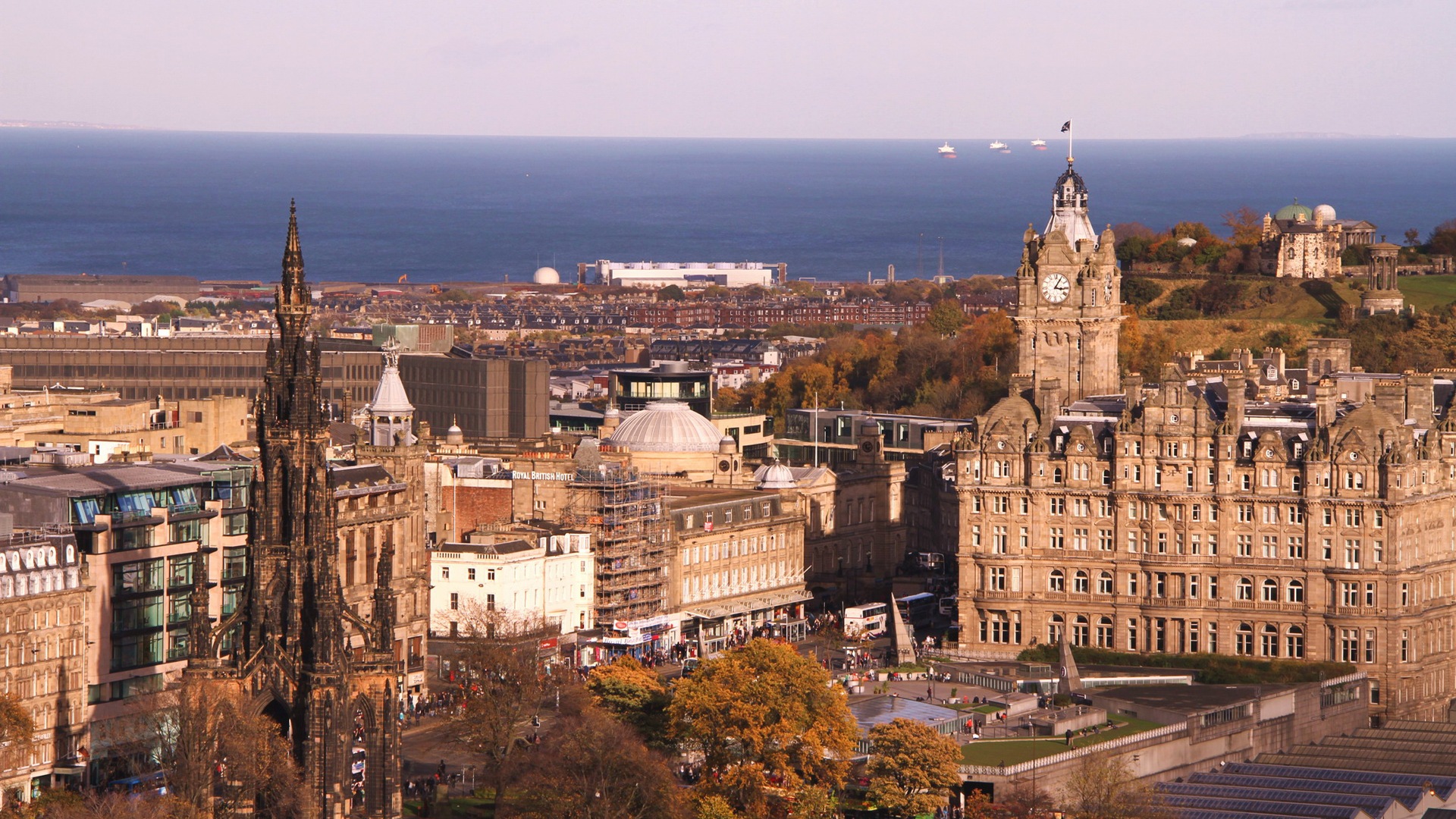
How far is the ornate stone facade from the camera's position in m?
72.1

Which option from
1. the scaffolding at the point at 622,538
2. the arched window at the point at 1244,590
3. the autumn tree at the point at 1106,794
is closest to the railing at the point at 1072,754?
the autumn tree at the point at 1106,794

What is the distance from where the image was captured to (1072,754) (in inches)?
4400

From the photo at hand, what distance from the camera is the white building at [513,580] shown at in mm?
136625

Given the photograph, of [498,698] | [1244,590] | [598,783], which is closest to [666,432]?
[1244,590]

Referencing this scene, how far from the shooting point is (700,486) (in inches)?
6314

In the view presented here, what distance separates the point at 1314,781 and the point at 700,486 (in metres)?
53.3

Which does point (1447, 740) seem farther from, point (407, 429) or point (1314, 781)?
point (407, 429)

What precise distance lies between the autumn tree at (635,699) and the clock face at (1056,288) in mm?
48700

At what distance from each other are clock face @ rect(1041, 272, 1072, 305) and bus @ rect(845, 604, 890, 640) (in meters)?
18.0

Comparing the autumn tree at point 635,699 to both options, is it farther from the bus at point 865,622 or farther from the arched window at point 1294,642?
the arched window at point 1294,642

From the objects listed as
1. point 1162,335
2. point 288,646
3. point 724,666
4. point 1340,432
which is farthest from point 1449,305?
point 288,646

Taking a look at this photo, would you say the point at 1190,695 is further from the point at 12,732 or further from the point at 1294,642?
the point at 12,732

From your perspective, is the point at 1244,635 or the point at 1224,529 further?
the point at 1244,635

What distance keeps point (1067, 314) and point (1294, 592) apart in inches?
965
